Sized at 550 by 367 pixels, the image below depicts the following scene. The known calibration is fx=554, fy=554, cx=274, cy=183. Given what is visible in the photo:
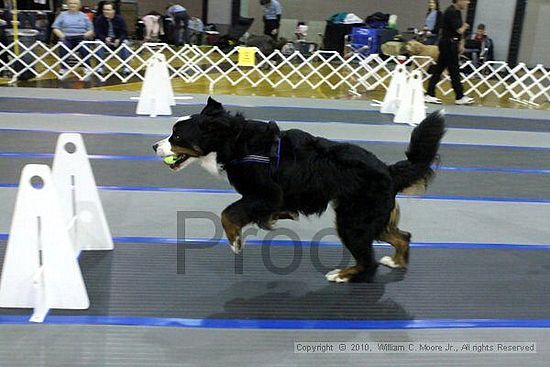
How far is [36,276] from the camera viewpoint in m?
3.03

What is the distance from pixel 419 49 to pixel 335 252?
999cm

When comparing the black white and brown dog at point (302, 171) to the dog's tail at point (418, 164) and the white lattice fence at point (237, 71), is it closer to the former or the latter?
the dog's tail at point (418, 164)

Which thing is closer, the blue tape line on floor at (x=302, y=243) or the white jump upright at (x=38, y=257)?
the white jump upright at (x=38, y=257)

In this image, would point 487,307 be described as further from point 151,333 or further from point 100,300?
point 100,300

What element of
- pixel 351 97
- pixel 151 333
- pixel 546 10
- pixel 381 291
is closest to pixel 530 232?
pixel 381 291

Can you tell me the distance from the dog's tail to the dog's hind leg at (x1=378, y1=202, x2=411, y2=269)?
7.0 inches

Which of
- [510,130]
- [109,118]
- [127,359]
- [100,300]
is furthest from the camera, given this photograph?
[510,130]

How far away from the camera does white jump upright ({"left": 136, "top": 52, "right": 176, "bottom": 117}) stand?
8.42 m

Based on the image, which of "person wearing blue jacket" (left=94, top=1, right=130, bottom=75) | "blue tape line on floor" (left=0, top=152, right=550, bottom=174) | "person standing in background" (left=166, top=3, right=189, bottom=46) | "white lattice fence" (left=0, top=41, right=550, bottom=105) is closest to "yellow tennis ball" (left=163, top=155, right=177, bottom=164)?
"blue tape line on floor" (left=0, top=152, right=550, bottom=174)

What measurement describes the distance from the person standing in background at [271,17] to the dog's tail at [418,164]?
1354cm

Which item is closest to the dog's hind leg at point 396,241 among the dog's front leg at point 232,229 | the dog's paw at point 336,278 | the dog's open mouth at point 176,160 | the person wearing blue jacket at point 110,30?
the dog's paw at point 336,278

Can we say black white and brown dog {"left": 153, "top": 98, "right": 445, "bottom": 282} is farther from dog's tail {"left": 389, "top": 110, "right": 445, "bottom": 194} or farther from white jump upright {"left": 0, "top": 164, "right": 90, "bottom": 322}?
white jump upright {"left": 0, "top": 164, "right": 90, "bottom": 322}

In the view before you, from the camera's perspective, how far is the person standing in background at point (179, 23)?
1694cm

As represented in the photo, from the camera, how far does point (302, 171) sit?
3412 millimetres
